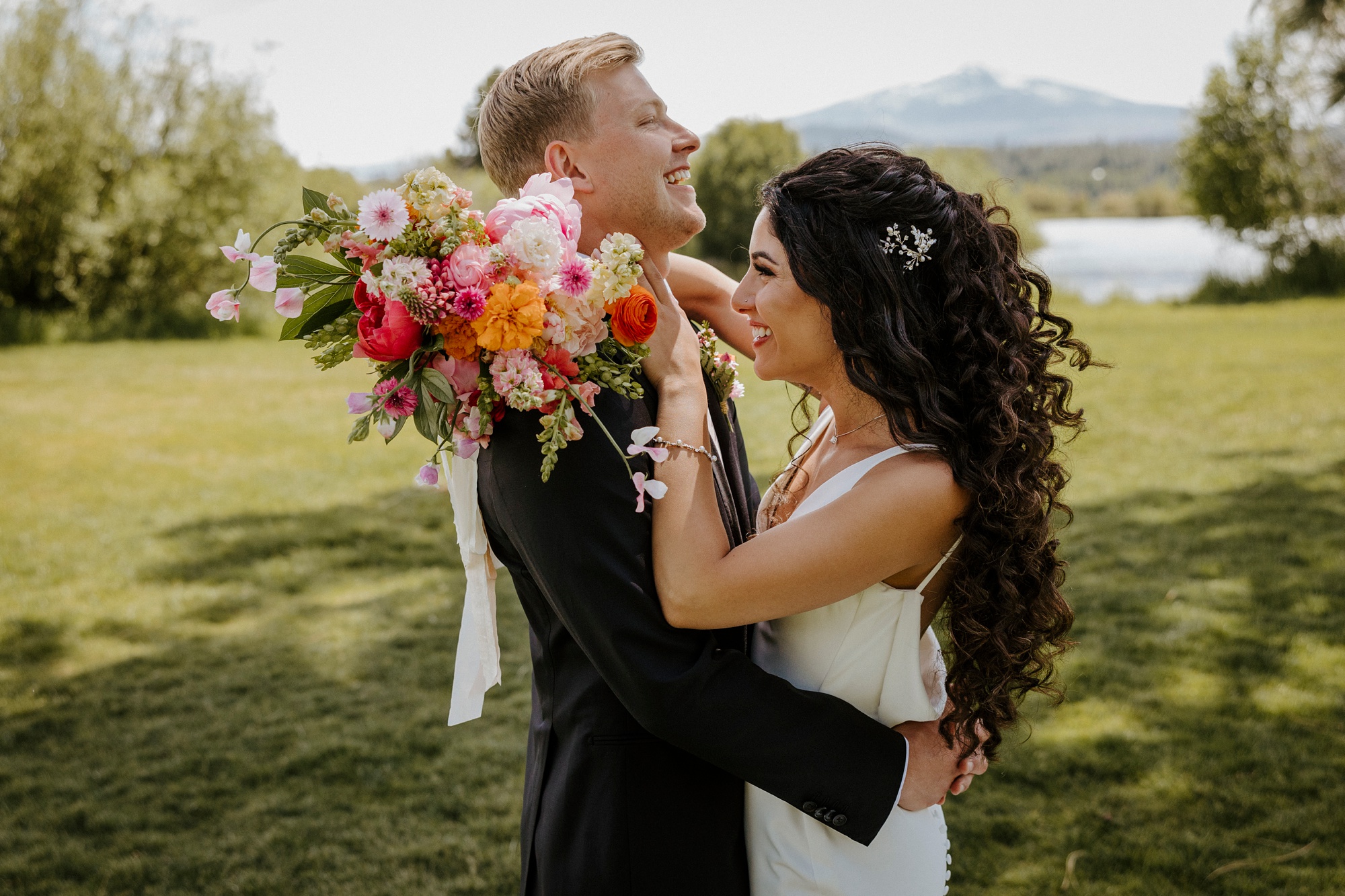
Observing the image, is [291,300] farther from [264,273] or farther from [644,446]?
[644,446]

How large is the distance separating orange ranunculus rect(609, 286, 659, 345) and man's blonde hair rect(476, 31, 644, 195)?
62 cm

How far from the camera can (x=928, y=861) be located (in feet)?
7.83

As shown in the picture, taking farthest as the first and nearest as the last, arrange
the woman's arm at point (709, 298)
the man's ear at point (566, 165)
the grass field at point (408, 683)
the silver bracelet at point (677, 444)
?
the grass field at point (408, 683) → the woman's arm at point (709, 298) → the man's ear at point (566, 165) → the silver bracelet at point (677, 444)

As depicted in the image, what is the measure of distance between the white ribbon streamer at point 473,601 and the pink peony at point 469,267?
19.4 inches

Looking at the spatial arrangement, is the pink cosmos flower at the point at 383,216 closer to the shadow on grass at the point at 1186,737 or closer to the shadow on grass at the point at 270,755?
the shadow on grass at the point at 1186,737

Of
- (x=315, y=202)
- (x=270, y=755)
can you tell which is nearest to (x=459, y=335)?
(x=315, y=202)

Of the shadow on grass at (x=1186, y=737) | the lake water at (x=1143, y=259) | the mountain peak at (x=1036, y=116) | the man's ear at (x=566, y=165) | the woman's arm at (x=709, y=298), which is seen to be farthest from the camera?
the mountain peak at (x=1036, y=116)

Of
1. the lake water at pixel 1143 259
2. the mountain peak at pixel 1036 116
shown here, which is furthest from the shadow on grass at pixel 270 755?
the mountain peak at pixel 1036 116

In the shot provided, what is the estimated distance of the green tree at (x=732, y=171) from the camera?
2864 cm

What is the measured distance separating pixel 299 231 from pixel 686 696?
3.84 feet

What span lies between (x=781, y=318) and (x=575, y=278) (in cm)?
62

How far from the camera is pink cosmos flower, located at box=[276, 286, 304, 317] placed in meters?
1.97

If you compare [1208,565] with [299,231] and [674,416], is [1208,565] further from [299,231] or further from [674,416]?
[299,231]

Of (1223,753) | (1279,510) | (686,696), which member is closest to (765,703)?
(686,696)
